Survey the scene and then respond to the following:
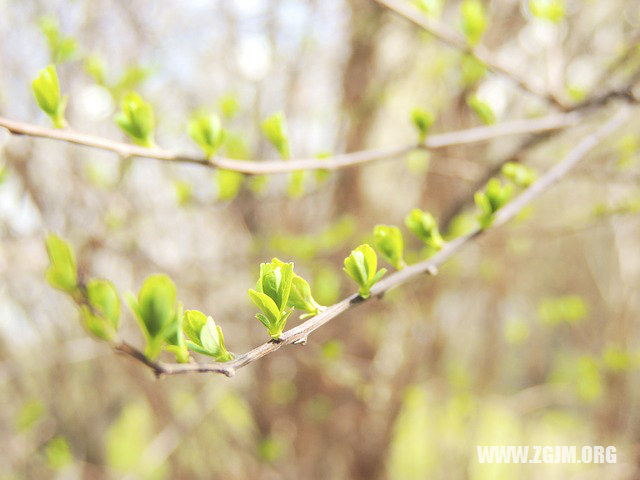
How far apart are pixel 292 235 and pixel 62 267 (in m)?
1.41

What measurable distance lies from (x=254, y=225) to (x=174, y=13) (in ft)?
2.66

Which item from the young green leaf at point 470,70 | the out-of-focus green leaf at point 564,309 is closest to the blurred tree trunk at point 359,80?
the young green leaf at point 470,70

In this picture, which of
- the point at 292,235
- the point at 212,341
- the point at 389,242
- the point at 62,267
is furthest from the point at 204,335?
the point at 292,235

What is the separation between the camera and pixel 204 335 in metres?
0.41

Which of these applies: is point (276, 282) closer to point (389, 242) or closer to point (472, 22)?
point (389, 242)

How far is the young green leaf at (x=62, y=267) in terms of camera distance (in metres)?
0.38

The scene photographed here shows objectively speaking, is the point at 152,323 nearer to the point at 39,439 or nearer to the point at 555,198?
the point at 39,439

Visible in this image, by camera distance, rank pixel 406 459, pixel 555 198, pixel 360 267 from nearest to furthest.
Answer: pixel 360 267 < pixel 555 198 < pixel 406 459

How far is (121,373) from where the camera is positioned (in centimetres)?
217

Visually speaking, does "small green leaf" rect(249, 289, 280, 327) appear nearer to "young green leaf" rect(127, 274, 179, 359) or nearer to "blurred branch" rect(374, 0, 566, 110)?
"young green leaf" rect(127, 274, 179, 359)

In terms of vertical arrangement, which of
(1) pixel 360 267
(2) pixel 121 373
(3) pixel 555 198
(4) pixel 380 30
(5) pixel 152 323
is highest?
(3) pixel 555 198

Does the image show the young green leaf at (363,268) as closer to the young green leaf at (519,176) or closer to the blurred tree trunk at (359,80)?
the young green leaf at (519,176)

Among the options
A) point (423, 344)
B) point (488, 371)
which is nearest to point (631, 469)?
point (488, 371)

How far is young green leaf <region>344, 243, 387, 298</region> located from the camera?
0.47 metres
